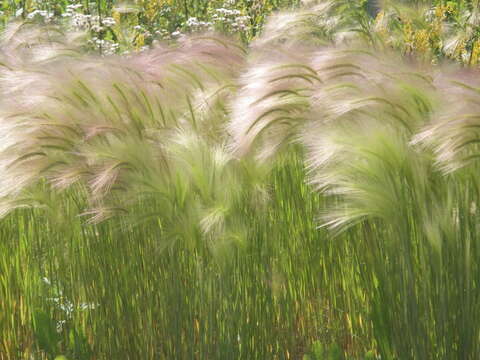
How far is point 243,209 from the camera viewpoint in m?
2.02

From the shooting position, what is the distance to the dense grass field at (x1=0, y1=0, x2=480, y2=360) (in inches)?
71.2

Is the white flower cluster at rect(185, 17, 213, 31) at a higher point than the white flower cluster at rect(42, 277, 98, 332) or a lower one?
higher

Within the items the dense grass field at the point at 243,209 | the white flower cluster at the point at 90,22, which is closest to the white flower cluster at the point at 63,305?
the dense grass field at the point at 243,209

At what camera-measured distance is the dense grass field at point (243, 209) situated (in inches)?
71.2

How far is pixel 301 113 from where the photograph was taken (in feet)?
6.94

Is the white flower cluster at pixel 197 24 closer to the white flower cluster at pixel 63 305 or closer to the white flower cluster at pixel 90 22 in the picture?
the white flower cluster at pixel 90 22

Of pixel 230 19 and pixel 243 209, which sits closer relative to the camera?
pixel 243 209

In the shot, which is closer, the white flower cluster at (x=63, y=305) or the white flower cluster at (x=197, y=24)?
the white flower cluster at (x=63, y=305)

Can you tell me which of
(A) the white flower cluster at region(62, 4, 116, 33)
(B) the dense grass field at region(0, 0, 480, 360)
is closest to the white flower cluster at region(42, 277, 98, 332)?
(B) the dense grass field at region(0, 0, 480, 360)

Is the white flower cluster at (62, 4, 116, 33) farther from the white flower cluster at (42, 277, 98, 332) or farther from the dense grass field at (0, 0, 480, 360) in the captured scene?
the white flower cluster at (42, 277, 98, 332)

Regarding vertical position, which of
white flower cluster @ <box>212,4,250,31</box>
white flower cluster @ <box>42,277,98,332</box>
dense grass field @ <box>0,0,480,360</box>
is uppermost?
dense grass field @ <box>0,0,480,360</box>

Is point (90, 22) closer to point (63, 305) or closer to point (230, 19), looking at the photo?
point (230, 19)

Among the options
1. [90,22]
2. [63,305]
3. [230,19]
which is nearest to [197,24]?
[230,19]

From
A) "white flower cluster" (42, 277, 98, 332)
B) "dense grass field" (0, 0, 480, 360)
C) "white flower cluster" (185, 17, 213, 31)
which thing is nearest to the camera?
"dense grass field" (0, 0, 480, 360)
